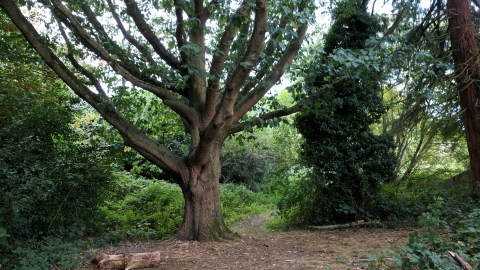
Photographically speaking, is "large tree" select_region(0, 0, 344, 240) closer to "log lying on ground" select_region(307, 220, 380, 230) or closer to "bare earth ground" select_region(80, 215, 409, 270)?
"bare earth ground" select_region(80, 215, 409, 270)

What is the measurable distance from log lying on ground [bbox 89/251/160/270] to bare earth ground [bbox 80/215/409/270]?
0.21 m

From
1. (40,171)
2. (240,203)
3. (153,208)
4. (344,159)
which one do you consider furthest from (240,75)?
(240,203)

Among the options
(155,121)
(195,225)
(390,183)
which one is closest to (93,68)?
(155,121)

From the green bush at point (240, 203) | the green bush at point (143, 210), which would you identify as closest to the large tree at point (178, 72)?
the green bush at point (143, 210)

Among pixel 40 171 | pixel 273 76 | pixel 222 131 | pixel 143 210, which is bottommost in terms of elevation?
pixel 143 210

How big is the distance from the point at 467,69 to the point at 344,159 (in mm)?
3754

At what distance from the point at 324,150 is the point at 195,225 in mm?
4018

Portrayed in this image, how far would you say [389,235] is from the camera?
7.86m

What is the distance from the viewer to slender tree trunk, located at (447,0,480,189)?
29.9 ft

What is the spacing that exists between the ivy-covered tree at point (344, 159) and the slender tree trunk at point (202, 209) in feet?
9.47

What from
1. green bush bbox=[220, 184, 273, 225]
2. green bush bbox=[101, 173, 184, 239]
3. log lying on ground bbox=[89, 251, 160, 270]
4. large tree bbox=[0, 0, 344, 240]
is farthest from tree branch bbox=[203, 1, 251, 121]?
green bush bbox=[220, 184, 273, 225]

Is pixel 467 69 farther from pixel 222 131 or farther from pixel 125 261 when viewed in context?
pixel 125 261

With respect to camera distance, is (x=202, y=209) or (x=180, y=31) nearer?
(x=180, y=31)

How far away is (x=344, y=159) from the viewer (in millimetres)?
9469
